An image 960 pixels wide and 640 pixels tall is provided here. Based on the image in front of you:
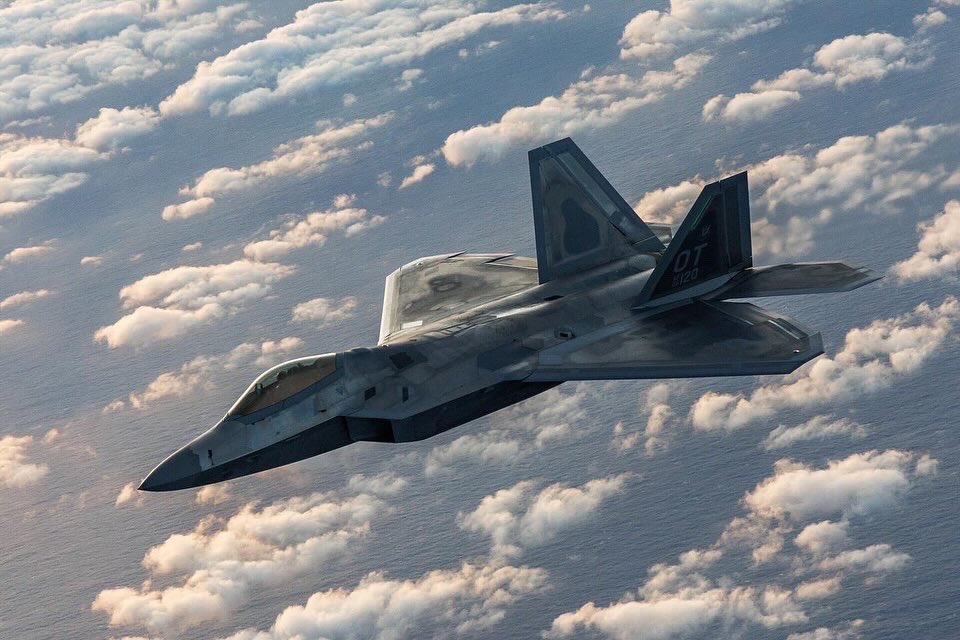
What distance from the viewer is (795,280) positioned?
3838cm

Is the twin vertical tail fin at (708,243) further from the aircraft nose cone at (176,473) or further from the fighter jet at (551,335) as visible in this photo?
the aircraft nose cone at (176,473)

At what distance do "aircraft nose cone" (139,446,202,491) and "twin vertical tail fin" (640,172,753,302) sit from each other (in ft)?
57.2

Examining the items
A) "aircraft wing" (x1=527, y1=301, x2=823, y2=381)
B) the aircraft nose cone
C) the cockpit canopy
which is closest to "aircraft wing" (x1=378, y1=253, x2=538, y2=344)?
"aircraft wing" (x1=527, y1=301, x2=823, y2=381)

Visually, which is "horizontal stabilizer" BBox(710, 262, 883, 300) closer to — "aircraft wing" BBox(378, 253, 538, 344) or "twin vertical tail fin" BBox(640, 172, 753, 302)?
"twin vertical tail fin" BBox(640, 172, 753, 302)

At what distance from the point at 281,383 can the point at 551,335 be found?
10.1 metres

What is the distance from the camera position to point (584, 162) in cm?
4556

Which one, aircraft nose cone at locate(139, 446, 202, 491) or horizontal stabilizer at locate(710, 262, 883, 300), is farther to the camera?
horizontal stabilizer at locate(710, 262, 883, 300)

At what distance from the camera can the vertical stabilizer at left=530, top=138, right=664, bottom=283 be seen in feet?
141

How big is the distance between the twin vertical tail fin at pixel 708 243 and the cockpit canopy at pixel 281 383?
12997 millimetres

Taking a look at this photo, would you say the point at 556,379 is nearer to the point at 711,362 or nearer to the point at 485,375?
the point at 485,375

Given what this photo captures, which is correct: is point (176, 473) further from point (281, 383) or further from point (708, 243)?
point (708, 243)

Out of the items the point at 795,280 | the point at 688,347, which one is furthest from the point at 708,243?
the point at 688,347

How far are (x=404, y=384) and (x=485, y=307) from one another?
240 inches

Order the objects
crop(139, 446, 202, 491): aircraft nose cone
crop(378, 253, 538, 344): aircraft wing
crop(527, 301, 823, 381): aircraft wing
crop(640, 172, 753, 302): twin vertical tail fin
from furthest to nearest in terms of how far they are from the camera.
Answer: crop(378, 253, 538, 344): aircraft wing → crop(640, 172, 753, 302): twin vertical tail fin → crop(527, 301, 823, 381): aircraft wing → crop(139, 446, 202, 491): aircraft nose cone
